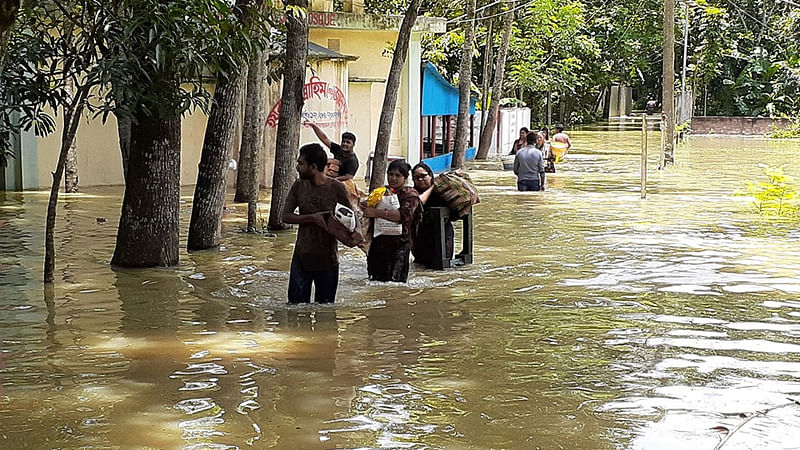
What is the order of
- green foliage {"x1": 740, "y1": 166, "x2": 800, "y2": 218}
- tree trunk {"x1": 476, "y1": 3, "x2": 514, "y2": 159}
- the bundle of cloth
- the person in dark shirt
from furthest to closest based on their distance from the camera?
tree trunk {"x1": 476, "y1": 3, "x2": 514, "y2": 159}
green foliage {"x1": 740, "y1": 166, "x2": 800, "y2": 218}
the bundle of cloth
the person in dark shirt

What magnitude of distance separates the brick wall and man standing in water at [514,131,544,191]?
3591 centimetres

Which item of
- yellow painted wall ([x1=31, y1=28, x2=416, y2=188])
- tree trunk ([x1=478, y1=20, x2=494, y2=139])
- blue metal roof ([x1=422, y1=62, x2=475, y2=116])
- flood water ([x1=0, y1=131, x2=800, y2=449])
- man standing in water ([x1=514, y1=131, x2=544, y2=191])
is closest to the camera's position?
flood water ([x1=0, y1=131, x2=800, y2=449])

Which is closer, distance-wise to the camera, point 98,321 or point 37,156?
point 98,321

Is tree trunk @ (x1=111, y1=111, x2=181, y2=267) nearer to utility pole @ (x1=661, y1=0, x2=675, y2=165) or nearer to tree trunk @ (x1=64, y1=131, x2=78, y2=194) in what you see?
tree trunk @ (x1=64, y1=131, x2=78, y2=194)

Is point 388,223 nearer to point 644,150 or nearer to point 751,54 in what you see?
point 644,150

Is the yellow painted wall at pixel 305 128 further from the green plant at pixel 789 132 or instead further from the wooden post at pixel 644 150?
the green plant at pixel 789 132

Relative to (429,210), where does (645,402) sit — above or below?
below

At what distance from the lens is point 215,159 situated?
14.2 meters

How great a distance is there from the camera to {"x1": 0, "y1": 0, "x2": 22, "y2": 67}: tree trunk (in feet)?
19.1

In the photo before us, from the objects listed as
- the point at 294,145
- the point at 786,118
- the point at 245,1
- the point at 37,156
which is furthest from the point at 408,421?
the point at 786,118

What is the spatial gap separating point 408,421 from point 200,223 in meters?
8.11

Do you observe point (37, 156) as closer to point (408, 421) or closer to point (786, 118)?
point (408, 421)

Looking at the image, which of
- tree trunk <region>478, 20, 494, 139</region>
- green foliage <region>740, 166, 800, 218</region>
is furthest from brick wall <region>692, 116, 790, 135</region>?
green foliage <region>740, 166, 800, 218</region>

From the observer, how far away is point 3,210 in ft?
60.8
